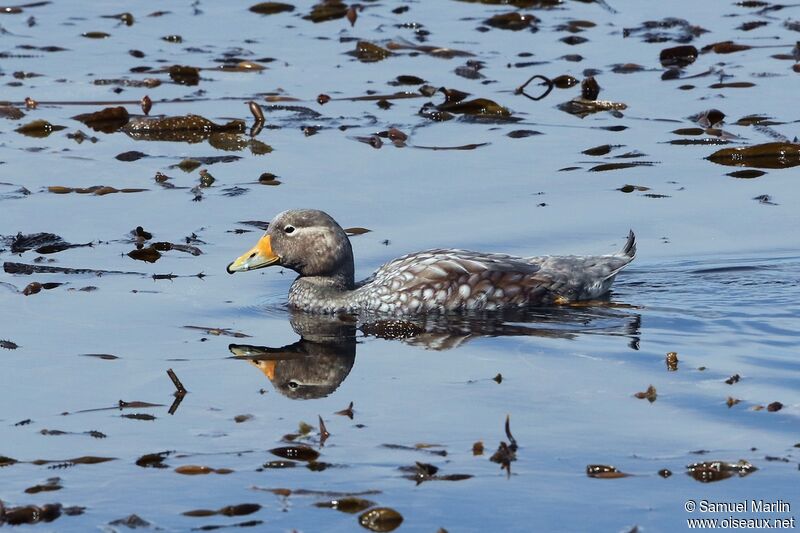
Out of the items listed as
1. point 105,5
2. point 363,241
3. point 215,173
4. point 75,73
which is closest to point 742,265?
point 363,241

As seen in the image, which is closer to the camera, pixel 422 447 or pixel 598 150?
pixel 422 447

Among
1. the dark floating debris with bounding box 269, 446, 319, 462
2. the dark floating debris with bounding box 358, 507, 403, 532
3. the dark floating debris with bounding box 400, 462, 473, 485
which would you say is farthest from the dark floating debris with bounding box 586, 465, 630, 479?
the dark floating debris with bounding box 269, 446, 319, 462

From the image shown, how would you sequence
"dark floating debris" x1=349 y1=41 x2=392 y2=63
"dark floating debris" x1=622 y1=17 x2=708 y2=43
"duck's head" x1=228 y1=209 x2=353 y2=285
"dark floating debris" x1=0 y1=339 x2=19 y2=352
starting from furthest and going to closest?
"dark floating debris" x1=622 y1=17 x2=708 y2=43
"dark floating debris" x1=349 y1=41 x2=392 y2=63
"duck's head" x1=228 y1=209 x2=353 y2=285
"dark floating debris" x1=0 y1=339 x2=19 y2=352

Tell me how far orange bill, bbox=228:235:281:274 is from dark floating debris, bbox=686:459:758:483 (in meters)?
4.15

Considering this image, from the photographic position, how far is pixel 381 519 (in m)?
6.15

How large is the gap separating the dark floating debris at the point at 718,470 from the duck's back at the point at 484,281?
341 cm

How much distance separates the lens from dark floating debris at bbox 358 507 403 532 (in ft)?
20.1

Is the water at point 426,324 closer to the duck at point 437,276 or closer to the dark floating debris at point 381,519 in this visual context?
the dark floating debris at point 381,519

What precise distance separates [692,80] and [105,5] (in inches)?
308

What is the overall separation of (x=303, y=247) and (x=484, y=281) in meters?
1.24

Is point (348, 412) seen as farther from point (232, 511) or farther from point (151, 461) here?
point (232, 511)

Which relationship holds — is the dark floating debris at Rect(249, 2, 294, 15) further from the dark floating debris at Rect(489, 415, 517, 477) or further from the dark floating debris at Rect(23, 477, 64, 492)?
the dark floating debris at Rect(23, 477, 64, 492)

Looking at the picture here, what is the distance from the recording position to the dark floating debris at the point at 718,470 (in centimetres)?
655

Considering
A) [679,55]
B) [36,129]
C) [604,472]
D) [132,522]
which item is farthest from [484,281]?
[679,55]
